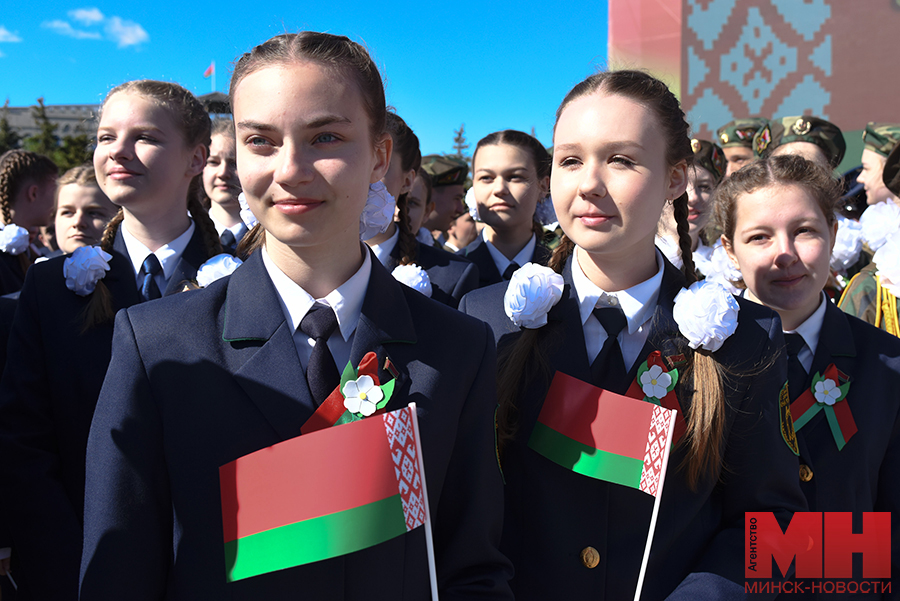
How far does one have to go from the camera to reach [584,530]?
6.26 ft

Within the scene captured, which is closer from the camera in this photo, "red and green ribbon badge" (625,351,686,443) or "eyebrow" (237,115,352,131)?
"eyebrow" (237,115,352,131)

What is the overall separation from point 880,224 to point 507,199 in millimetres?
2398

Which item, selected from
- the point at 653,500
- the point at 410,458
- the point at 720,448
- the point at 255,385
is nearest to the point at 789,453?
the point at 720,448

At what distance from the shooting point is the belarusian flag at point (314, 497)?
1418 millimetres

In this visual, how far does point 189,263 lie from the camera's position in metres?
2.74

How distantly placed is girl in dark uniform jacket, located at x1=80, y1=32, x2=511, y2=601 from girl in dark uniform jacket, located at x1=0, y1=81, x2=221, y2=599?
3.03 feet

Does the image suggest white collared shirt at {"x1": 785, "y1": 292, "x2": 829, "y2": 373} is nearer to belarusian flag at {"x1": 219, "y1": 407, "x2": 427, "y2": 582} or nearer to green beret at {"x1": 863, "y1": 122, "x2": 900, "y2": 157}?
belarusian flag at {"x1": 219, "y1": 407, "x2": 427, "y2": 582}

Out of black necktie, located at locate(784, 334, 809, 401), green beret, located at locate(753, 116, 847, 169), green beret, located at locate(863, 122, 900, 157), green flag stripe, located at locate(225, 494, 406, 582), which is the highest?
green beret, located at locate(753, 116, 847, 169)

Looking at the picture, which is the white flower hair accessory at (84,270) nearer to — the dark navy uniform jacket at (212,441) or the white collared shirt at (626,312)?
the dark navy uniform jacket at (212,441)

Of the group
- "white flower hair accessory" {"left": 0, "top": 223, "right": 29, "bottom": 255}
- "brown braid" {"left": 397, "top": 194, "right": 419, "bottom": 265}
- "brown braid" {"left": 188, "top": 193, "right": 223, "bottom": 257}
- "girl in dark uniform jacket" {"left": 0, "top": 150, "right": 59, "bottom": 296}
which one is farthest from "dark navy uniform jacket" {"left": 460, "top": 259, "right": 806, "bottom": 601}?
"girl in dark uniform jacket" {"left": 0, "top": 150, "right": 59, "bottom": 296}

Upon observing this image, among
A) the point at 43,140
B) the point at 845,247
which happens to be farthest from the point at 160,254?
the point at 43,140

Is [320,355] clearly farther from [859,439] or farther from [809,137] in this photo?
[809,137]

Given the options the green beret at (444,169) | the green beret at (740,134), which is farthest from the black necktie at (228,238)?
the green beret at (740,134)

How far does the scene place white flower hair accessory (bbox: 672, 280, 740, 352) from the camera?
6.30ft
